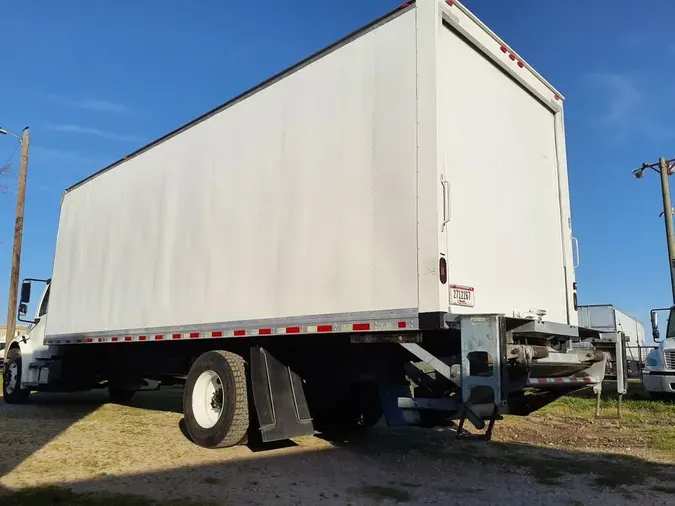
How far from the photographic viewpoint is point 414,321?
507 centimetres

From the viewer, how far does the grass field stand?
5.12 m

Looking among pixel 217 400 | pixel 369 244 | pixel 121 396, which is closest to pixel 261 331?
pixel 217 400

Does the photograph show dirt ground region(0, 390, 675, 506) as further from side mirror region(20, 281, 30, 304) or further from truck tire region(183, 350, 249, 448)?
side mirror region(20, 281, 30, 304)

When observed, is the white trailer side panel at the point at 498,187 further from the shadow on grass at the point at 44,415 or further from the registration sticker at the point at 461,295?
the shadow on grass at the point at 44,415

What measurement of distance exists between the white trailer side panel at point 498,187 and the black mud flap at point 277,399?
8.39 ft

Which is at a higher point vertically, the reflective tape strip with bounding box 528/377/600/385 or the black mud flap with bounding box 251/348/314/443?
the reflective tape strip with bounding box 528/377/600/385

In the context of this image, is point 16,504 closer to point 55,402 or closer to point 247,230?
point 247,230

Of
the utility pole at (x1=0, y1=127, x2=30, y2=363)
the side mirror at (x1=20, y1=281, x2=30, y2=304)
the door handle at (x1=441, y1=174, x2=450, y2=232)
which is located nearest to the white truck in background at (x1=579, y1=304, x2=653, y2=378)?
the door handle at (x1=441, y1=174, x2=450, y2=232)

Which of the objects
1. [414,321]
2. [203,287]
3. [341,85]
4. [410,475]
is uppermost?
[341,85]

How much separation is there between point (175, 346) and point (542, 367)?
205 inches

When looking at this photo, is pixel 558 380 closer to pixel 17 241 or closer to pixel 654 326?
pixel 654 326

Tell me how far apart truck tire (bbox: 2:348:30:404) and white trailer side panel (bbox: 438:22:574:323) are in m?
10.4

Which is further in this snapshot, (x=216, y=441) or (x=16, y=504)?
(x=216, y=441)

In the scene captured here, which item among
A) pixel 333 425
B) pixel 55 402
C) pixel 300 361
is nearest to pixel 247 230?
pixel 300 361
